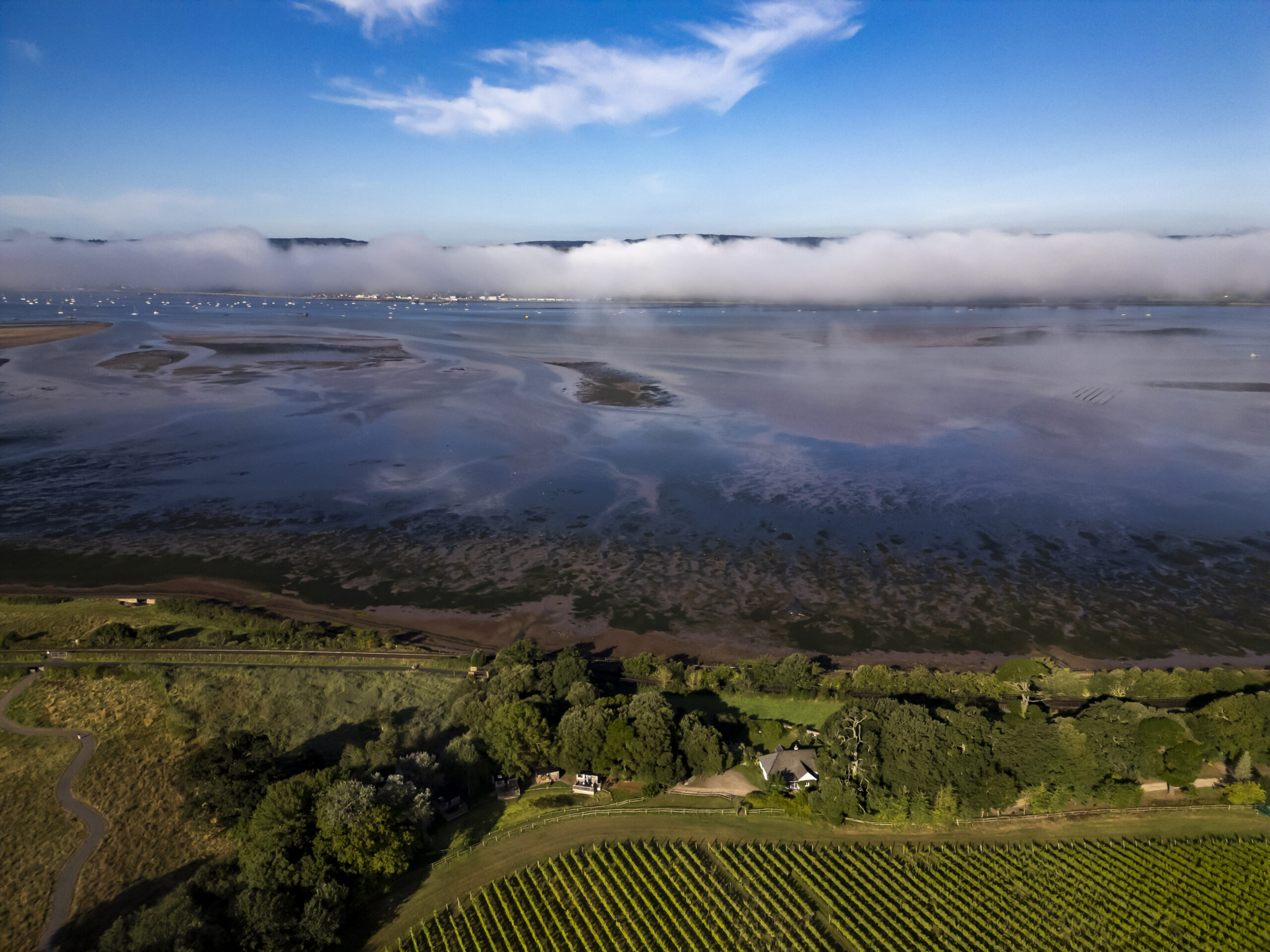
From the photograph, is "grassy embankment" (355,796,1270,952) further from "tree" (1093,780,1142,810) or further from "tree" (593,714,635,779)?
"tree" (593,714,635,779)

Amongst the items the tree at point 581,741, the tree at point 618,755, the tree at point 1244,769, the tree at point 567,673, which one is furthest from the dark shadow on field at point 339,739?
the tree at point 1244,769

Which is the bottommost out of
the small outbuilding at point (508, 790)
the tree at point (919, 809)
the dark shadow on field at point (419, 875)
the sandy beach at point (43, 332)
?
the dark shadow on field at point (419, 875)

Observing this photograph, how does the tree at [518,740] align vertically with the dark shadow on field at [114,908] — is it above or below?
above

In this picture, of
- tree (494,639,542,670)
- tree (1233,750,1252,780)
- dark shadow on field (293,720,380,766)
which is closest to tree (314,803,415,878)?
dark shadow on field (293,720,380,766)

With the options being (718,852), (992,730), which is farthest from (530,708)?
(992,730)

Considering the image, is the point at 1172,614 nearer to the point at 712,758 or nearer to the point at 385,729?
the point at 712,758

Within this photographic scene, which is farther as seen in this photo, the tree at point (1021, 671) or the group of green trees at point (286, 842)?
the tree at point (1021, 671)

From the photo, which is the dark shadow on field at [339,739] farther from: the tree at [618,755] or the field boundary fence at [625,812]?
the tree at [618,755]
